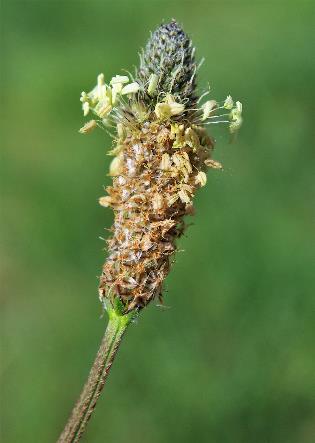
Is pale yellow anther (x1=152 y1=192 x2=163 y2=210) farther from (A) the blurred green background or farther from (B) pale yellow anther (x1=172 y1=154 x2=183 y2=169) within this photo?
(A) the blurred green background

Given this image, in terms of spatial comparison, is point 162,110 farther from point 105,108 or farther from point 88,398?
point 88,398

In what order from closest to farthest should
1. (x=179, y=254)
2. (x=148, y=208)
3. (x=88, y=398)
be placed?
(x=88, y=398) → (x=148, y=208) → (x=179, y=254)

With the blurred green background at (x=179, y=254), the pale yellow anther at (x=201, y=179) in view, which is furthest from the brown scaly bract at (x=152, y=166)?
the blurred green background at (x=179, y=254)

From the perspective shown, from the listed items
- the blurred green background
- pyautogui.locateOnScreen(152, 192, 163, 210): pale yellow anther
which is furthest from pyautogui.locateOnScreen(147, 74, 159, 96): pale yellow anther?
the blurred green background

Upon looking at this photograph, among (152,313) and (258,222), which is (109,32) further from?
(152,313)

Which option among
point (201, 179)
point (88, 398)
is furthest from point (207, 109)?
point (88, 398)

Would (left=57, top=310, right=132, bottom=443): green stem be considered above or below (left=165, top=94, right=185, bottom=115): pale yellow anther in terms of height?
below

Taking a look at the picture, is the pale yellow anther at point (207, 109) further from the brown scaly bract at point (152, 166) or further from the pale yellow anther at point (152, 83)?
the pale yellow anther at point (152, 83)
